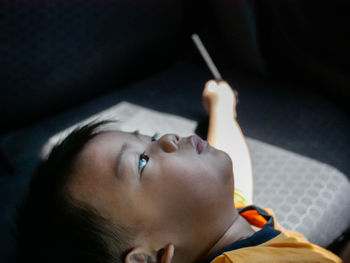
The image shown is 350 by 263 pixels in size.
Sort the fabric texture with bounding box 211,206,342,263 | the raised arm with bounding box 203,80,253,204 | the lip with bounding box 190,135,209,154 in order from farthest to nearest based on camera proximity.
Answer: the raised arm with bounding box 203,80,253,204 → the lip with bounding box 190,135,209,154 → the fabric texture with bounding box 211,206,342,263

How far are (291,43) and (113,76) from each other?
1.72ft

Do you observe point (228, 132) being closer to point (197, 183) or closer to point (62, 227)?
point (197, 183)

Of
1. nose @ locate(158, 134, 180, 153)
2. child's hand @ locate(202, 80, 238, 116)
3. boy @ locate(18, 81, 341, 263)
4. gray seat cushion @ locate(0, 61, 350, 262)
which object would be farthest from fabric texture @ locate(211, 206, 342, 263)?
child's hand @ locate(202, 80, 238, 116)

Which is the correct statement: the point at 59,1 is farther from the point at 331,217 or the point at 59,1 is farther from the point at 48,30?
the point at 331,217

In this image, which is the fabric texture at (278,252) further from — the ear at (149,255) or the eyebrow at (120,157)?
the eyebrow at (120,157)

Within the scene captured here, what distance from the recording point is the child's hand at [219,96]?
99 cm

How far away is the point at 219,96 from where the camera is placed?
3.30ft

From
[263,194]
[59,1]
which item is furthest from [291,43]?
[59,1]

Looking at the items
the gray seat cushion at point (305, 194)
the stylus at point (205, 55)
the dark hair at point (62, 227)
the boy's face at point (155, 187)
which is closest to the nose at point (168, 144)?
the boy's face at point (155, 187)

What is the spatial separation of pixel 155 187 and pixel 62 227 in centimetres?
17

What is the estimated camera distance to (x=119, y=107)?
1059mm

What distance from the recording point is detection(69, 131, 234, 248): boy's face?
643 mm

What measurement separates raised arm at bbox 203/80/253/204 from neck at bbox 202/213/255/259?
3.2 inches

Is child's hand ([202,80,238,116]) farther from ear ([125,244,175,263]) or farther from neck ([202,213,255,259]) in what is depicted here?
ear ([125,244,175,263])
